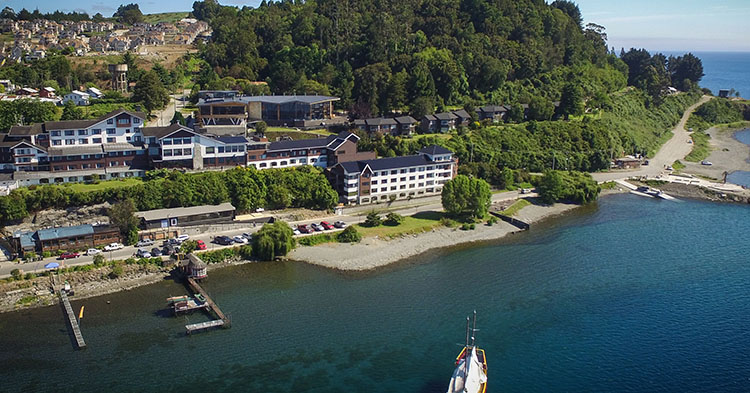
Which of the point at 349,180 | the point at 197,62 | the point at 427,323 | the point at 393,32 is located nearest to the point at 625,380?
the point at 427,323

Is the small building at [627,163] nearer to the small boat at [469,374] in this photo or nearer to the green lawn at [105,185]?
the small boat at [469,374]

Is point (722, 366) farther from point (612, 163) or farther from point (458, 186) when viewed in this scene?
point (612, 163)

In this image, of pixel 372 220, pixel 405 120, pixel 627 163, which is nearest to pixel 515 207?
pixel 372 220

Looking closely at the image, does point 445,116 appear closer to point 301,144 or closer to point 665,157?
point 301,144

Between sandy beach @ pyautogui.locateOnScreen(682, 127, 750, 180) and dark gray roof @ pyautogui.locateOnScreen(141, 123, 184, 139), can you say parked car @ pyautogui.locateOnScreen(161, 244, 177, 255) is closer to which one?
dark gray roof @ pyautogui.locateOnScreen(141, 123, 184, 139)

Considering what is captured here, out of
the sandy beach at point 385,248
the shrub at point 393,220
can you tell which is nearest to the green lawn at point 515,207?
the sandy beach at point 385,248

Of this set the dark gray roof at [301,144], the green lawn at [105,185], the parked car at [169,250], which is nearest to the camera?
the parked car at [169,250]
